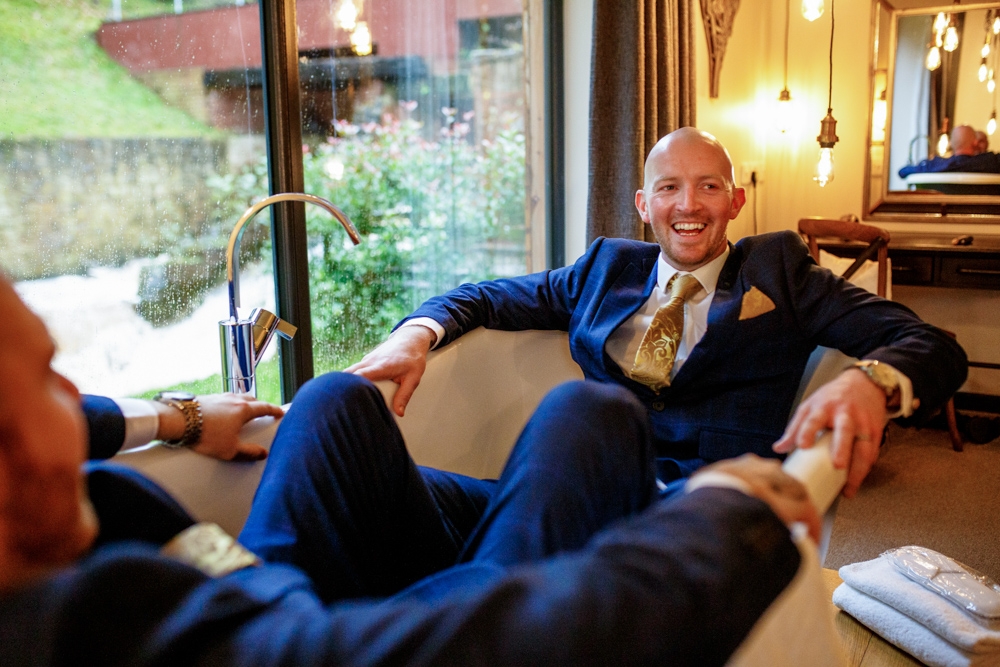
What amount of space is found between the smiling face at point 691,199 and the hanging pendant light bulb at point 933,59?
242cm

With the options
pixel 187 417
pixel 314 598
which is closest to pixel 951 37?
pixel 187 417

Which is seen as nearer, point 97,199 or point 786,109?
point 97,199

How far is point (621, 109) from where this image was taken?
110 inches

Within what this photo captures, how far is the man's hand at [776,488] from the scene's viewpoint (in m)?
0.78

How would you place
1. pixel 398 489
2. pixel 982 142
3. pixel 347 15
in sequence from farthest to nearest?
pixel 982 142
pixel 347 15
pixel 398 489

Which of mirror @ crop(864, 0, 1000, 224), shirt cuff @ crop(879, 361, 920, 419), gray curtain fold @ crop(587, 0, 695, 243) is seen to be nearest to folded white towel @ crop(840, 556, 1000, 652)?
shirt cuff @ crop(879, 361, 920, 419)

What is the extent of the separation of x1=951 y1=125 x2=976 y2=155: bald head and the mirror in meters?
0.02

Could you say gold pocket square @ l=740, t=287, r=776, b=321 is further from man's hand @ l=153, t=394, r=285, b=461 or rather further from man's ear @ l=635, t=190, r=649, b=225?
man's hand @ l=153, t=394, r=285, b=461

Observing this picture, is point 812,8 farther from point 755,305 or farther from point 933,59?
point 755,305

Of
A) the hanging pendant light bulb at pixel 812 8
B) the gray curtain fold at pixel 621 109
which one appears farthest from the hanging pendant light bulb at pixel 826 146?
the gray curtain fold at pixel 621 109

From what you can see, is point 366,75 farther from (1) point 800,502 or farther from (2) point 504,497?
(1) point 800,502

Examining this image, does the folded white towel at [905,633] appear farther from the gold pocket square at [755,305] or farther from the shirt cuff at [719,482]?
the shirt cuff at [719,482]

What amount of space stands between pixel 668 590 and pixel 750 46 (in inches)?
145

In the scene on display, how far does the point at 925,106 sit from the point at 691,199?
250 centimetres
